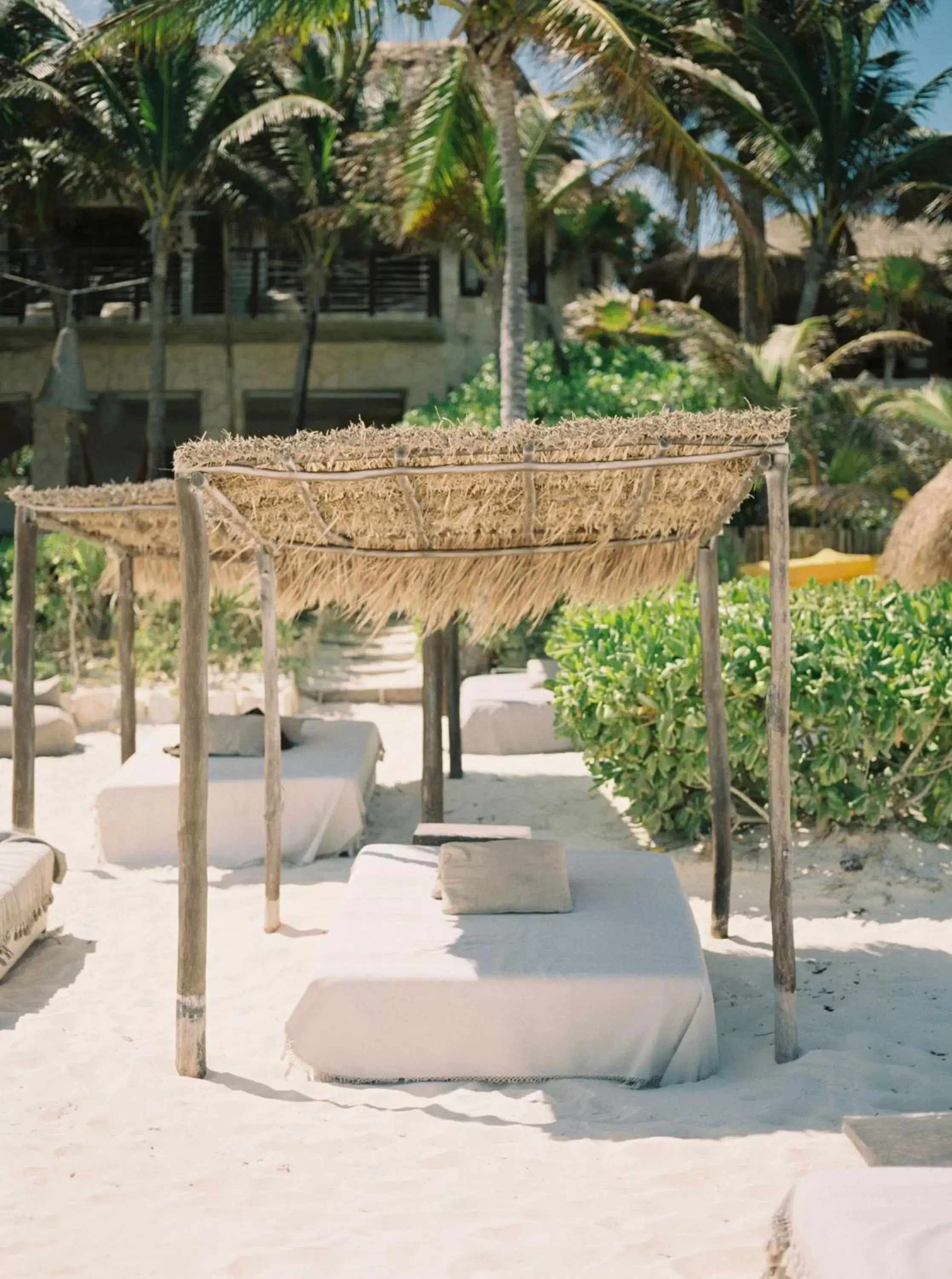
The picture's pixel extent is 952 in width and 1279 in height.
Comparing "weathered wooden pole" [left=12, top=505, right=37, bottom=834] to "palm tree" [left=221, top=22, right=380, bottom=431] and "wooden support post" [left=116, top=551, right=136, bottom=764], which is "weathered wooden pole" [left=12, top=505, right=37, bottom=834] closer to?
"wooden support post" [left=116, top=551, right=136, bottom=764]

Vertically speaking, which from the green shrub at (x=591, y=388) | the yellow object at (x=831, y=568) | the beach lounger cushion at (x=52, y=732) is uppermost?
the green shrub at (x=591, y=388)

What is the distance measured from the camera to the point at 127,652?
28.7 feet

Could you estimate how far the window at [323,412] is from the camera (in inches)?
902

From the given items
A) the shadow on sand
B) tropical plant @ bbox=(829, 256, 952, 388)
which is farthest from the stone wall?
the shadow on sand

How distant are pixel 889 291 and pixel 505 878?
16.0 m

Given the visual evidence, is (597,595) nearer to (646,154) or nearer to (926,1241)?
(926,1241)

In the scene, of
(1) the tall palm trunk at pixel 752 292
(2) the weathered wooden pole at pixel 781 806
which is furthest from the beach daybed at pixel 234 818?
(1) the tall palm trunk at pixel 752 292

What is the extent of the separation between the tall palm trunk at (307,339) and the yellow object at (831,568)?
8454 millimetres

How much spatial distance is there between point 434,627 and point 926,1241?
4218 mm

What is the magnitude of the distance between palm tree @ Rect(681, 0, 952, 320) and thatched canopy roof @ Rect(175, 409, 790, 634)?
12.8m

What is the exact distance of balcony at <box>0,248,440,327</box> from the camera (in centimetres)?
2023

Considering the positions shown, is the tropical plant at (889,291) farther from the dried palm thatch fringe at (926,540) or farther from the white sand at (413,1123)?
the white sand at (413,1123)

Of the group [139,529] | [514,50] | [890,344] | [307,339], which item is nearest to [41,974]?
[139,529]

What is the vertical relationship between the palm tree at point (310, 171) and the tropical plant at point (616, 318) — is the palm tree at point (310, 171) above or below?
above
